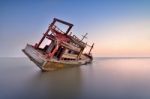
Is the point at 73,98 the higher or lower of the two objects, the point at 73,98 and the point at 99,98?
the lower

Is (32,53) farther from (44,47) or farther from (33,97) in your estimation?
(33,97)

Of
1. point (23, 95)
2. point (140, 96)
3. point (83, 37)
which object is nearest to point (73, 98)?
point (23, 95)

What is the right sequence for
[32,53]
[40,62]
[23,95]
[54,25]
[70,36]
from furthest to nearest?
[70,36]
[54,25]
[32,53]
[40,62]
[23,95]

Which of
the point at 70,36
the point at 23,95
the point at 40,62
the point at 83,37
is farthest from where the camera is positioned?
the point at 83,37

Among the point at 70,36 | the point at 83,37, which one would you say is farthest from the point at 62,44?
the point at 83,37

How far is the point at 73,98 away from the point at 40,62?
960 centimetres

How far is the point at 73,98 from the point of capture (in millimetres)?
9164

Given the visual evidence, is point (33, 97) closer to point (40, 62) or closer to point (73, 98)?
point (73, 98)

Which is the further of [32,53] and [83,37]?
[83,37]

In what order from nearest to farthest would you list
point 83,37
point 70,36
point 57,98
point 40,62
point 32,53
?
point 57,98
point 40,62
point 32,53
point 70,36
point 83,37

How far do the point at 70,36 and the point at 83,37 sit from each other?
1269 cm

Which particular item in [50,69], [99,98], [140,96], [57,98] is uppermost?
[140,96]

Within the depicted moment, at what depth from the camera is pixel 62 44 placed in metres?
20.6

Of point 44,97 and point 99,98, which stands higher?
point 99,98
